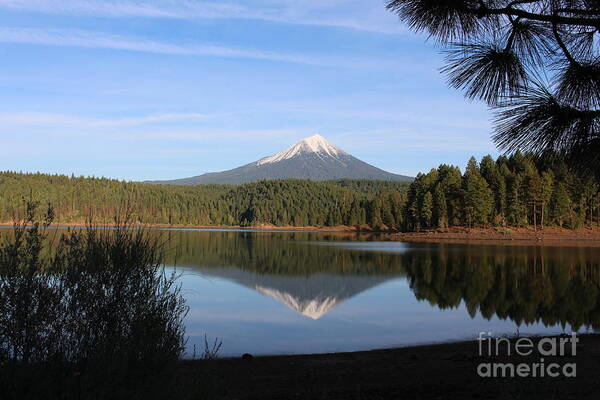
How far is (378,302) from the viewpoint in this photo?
82.9 ft

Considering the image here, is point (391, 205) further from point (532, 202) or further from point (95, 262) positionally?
point (95, 262)

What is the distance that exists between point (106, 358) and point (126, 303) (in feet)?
8.12

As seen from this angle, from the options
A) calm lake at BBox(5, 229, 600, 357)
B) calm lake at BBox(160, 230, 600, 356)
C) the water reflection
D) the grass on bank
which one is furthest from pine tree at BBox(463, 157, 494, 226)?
the grass on bank

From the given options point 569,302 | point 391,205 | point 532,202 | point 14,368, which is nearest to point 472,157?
point 532,202

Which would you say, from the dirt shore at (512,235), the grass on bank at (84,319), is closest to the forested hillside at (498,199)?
the dirt shore at (512,235)

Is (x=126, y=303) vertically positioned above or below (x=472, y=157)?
below

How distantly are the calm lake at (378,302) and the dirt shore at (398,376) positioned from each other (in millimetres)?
2401

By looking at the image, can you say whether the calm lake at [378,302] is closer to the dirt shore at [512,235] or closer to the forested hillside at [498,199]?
the dirt shore at [512,235]

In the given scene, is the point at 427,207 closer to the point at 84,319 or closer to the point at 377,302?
the point at 377,302

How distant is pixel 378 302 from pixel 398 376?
14392 millimetres

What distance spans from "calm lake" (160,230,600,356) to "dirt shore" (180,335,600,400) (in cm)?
240

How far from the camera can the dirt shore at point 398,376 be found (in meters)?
8.82

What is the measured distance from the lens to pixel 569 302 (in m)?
23.1

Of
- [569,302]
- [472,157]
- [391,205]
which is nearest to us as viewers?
[569,302]
